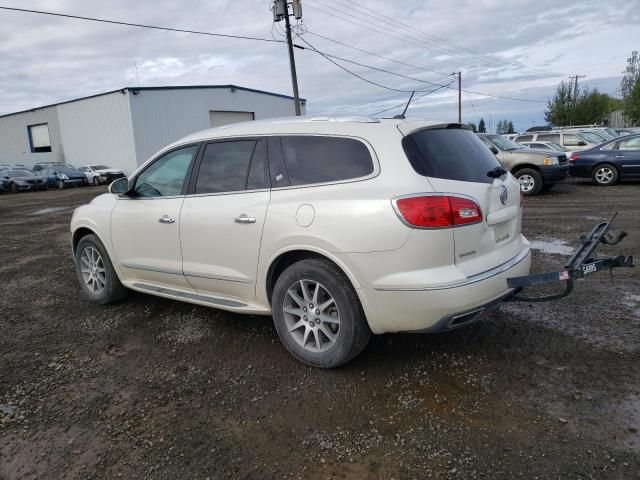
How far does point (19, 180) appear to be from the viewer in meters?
28.0

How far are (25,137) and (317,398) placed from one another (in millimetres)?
45896

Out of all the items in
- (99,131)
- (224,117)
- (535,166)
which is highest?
(224,117)

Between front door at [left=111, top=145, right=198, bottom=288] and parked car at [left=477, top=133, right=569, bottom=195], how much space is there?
10.1 m

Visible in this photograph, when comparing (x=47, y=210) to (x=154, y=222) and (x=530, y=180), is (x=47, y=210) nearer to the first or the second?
(x=154, y=222)

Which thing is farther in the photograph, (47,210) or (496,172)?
(47,210)

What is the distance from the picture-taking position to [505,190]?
146 inches

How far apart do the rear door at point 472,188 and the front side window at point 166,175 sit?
82.3 inches

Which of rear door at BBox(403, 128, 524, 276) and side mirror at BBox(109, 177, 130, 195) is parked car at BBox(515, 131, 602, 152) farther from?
side mirror at BBox(109, 177, 130, 195)

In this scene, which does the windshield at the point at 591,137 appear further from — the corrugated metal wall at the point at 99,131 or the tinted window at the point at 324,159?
the corrugated metal wall at the point at 99,131

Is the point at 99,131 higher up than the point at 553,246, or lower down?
higher up

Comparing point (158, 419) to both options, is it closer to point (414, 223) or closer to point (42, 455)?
point (42, 455)

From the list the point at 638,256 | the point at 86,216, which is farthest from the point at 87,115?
the point at 638,256

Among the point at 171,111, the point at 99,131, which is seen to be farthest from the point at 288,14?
the point at 99,131

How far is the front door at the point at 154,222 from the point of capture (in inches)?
173
